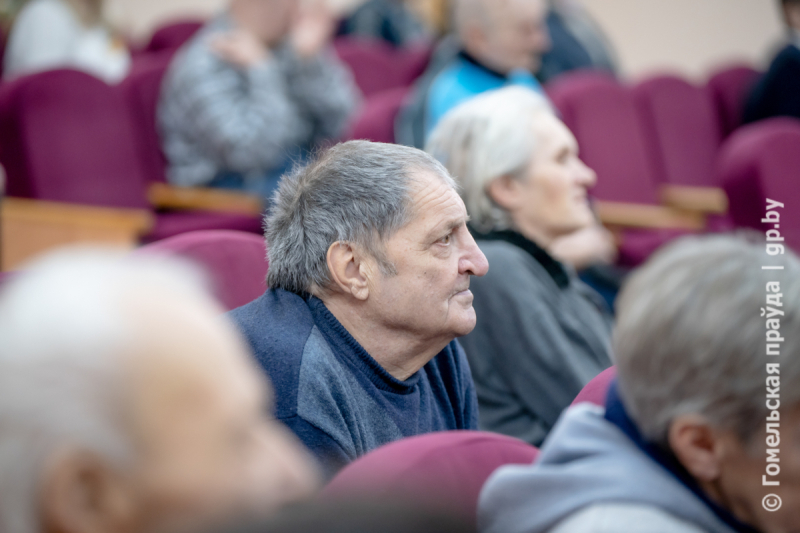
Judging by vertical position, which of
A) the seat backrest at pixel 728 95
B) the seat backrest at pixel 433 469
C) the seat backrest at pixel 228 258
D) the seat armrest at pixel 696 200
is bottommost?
the seat armrest at pixel 696 200

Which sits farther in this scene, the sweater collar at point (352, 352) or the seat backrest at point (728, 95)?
the seat backrest at point (728, 95)

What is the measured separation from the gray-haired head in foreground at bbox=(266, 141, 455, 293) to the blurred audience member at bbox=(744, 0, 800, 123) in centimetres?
307

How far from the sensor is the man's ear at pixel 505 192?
1917 mm

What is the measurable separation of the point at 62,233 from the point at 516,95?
57.6 inches

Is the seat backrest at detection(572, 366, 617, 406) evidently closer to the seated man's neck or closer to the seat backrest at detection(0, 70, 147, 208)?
the seated man's neck

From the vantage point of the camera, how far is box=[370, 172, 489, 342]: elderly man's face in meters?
1.33

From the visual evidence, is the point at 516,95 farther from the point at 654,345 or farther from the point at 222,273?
the point at 654,345

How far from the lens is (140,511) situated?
0.56 m

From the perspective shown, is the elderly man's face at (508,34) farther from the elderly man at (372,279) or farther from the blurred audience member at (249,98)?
the elderly man at (372,279)

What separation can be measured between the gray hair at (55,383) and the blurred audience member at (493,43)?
7.98ft

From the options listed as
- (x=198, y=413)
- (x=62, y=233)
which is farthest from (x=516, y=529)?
(x=62, y=233)

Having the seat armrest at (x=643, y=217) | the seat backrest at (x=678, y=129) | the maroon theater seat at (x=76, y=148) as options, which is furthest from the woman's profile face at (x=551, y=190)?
the seat backrest at (x=678, y=129)

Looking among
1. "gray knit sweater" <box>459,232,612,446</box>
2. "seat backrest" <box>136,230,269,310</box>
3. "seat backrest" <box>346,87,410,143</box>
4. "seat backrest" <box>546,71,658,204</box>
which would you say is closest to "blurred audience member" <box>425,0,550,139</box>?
"seat backrest" <box>346,87,410,143</box>

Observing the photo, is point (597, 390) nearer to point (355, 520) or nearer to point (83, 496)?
point (355, 520)
